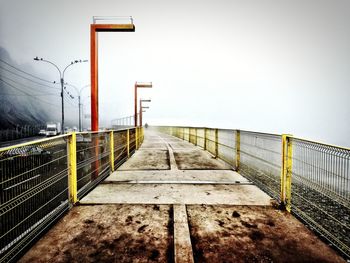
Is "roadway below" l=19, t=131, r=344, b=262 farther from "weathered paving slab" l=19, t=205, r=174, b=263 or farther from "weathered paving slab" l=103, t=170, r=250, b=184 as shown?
"weathered paving slab" l=103, t=170, r=250, b=184

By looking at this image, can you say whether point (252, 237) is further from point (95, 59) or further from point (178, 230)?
point (95, 59)

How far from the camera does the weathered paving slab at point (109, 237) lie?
2.50 meters

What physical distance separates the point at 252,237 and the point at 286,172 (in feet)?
5.41

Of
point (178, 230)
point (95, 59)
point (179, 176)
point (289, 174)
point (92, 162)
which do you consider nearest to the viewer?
point (178, 230)

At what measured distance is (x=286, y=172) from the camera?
3969 millimetres

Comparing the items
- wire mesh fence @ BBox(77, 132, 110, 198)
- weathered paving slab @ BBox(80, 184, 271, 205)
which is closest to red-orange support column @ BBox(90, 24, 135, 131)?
wire mesh fence @ BBox(77, 132, 110, 198)

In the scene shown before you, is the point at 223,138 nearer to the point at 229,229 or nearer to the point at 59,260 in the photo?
the point at 229,229

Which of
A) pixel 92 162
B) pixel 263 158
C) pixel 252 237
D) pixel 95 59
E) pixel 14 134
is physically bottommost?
pixel 14 134

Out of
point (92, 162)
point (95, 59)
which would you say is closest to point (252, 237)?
point (92, 162)

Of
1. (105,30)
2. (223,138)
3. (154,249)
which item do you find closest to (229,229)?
(154,249)

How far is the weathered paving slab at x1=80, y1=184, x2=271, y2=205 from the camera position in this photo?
13.6ft

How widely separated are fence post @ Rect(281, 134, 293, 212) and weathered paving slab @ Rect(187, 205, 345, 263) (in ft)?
1.01

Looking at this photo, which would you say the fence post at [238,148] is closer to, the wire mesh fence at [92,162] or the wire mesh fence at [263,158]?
the wire mesh fence at [263,158]

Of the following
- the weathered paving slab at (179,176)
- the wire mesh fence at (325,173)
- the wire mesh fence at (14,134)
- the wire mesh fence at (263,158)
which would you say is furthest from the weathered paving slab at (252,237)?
the wire mesh fence at (14,134)
